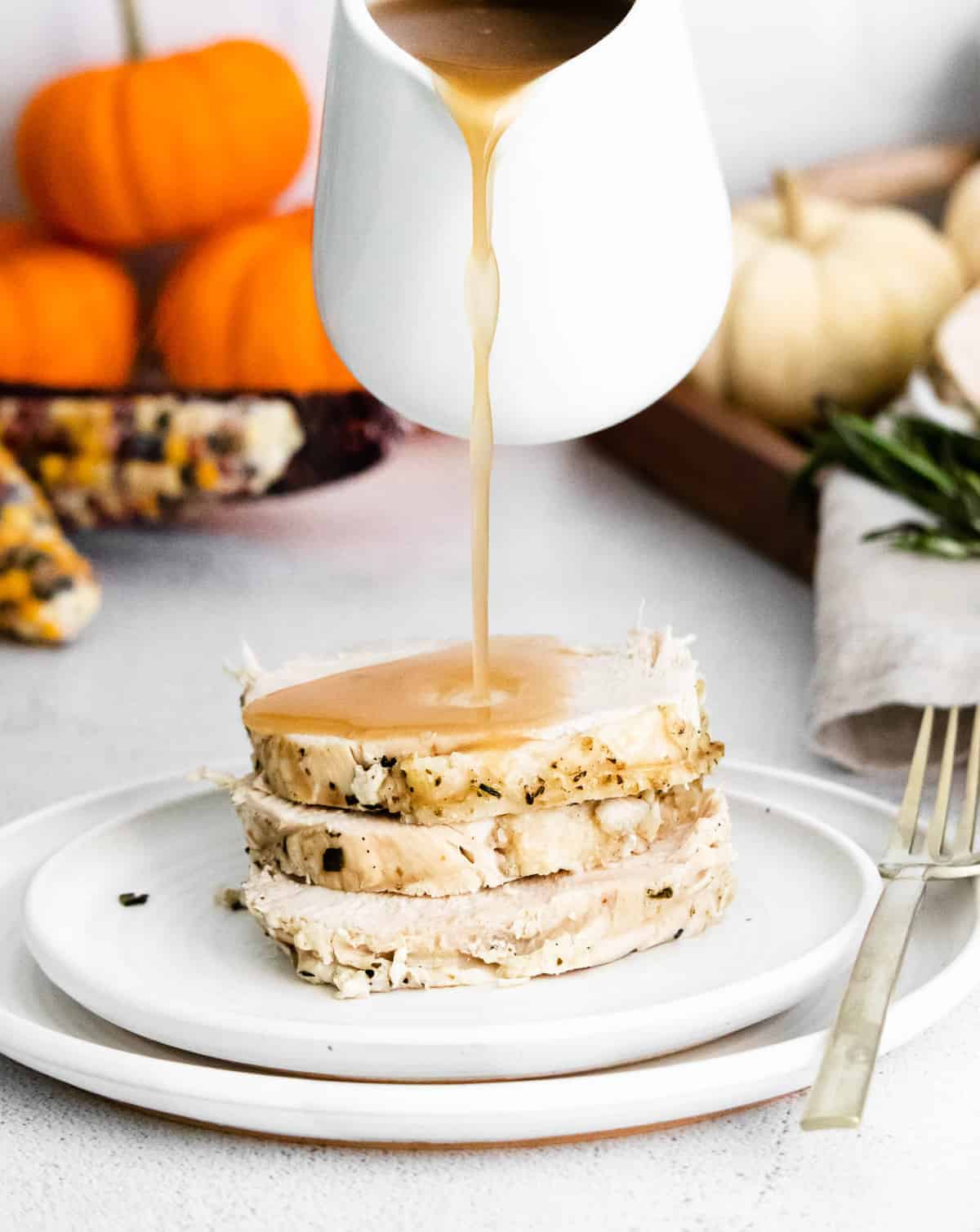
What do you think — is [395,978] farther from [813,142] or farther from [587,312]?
[813,142]

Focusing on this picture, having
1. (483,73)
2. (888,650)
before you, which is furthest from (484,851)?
(888,650)

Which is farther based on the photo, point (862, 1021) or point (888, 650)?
point (888, 650)

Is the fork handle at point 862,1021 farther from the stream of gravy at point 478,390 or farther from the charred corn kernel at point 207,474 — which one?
the charred corn kernel at point 207,474

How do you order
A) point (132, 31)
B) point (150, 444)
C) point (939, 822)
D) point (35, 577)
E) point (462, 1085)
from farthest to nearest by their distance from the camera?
point (132, 31), point (150, 444), point (35, 577), point (939, 822), point (462, 1085)

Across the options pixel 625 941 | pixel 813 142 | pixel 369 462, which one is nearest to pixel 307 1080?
pixel 625 941

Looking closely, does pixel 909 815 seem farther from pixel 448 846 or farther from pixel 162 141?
pixel 162 141

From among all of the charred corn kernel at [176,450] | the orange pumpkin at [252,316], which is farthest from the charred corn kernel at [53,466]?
the orange pumpkin at [252,316]

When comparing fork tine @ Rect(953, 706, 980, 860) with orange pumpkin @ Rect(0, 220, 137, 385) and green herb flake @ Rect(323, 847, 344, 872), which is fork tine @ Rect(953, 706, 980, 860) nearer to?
green herb flake @ Rect(323, 847, 344, 872)
